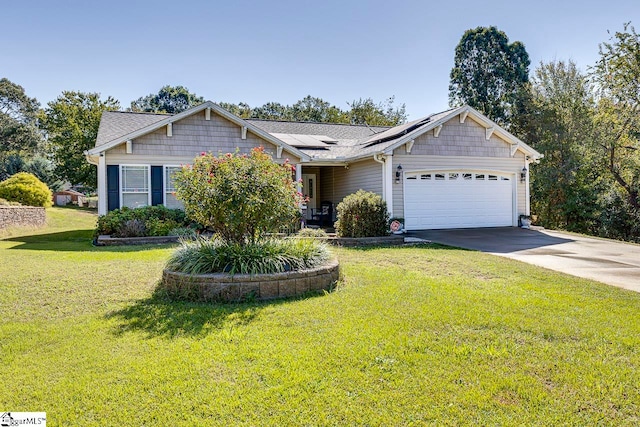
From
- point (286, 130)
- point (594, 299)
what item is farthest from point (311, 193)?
point (594, 299)

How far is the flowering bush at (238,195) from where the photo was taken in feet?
21.1

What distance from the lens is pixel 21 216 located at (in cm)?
1683

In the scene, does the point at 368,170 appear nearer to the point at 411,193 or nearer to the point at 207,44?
the point at 411,193

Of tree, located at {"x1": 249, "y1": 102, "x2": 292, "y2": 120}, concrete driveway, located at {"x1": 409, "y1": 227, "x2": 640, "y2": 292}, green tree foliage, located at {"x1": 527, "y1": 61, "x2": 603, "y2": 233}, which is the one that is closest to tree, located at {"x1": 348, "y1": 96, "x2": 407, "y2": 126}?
tree, located at {"x1": 249, "y1": 102, "x2": 292, "y2": 120}

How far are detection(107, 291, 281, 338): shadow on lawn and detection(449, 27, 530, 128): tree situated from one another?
97.0 feet

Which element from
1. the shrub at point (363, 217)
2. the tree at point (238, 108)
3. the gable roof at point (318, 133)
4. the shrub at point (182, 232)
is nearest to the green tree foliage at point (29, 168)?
the tree at point (238, 108)

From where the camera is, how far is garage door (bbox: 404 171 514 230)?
14.8 meters

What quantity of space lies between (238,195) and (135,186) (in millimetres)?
9075

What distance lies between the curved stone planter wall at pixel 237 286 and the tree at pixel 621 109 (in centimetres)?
1413

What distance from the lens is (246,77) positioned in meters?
23.5

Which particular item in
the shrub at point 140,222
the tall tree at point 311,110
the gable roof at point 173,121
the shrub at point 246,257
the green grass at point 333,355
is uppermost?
the tall tree at point 311,110

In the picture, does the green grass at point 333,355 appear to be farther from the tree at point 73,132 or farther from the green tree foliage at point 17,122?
the green tree foliage at point 17,122

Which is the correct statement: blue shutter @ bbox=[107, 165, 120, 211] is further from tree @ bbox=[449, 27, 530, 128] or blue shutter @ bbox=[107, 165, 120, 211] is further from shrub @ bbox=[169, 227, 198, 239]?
tree @ bbox=[449, 27, 530, 128]

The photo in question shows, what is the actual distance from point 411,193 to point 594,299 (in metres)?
9.32
